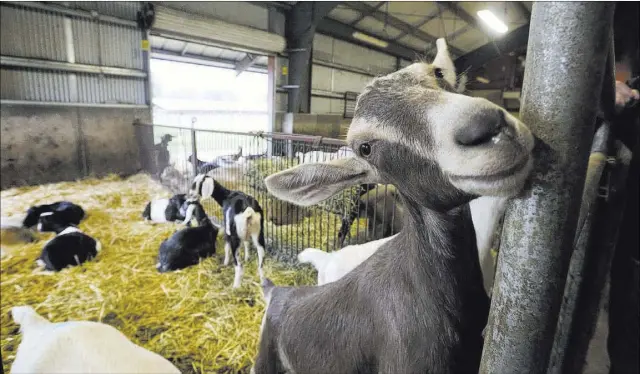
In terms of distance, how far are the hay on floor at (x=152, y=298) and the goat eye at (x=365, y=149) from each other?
7.76 ft

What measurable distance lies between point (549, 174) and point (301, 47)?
13388mm

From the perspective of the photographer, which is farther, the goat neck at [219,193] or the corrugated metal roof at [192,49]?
the corrugated metal roof at [192,49]

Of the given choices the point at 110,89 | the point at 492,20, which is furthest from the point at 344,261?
the point at 492,20

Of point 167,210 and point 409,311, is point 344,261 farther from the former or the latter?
point 167,210

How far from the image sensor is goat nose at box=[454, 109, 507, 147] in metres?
0.83

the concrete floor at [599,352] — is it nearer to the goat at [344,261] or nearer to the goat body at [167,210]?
the goat at [344,261]

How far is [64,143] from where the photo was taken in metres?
8.89

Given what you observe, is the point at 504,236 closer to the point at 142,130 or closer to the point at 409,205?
the point at 409,205

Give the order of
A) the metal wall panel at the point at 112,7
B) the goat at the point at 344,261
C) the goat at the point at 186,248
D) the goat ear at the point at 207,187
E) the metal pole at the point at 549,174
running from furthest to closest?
1. the metal wall panel at the point at 112,7
2. the goat ear at the point at 207,187
3. the goat at the point at 186,248
4. the goat at the point at 344,261
5. the metal pole at the point at 549,174

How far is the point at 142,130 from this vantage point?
31.9 feet

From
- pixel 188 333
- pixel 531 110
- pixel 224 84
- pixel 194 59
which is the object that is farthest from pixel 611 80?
pixel 224 84

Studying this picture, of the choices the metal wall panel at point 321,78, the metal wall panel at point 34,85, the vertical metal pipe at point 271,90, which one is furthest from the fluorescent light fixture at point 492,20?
the metal wall panel at point 34,85

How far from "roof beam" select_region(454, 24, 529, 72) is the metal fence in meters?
11.9

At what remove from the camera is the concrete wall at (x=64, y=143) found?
8172 millimetres
